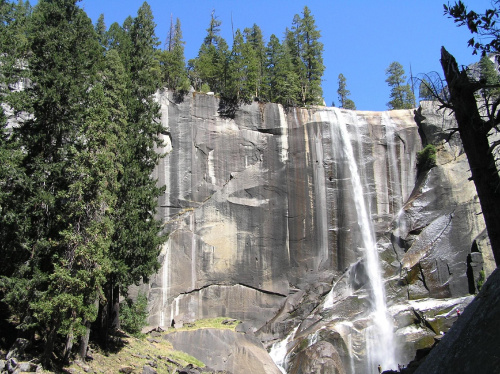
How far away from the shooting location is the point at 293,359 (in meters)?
28.0

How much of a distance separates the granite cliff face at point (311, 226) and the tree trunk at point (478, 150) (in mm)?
23551

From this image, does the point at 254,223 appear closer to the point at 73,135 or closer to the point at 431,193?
the point at 431,193

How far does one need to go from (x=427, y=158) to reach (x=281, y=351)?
19877 mm

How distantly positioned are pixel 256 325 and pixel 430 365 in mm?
28775

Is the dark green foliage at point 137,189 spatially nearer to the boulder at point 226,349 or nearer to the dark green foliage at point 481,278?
the boulder at point 226,349

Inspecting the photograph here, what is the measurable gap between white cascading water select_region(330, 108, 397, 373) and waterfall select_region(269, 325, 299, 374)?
4.97 meters

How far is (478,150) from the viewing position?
6.81 metres

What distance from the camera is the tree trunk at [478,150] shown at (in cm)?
652

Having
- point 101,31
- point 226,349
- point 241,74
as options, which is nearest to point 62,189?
point 226,349

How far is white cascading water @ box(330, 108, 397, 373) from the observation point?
2911cm

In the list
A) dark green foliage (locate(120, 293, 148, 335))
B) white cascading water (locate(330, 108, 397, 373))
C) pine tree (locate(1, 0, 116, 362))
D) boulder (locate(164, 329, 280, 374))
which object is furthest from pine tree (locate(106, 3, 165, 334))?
white cascading water (locate(330, 108, 397, 373))

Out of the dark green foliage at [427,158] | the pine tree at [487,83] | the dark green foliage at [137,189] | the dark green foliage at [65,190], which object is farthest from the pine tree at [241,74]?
the pine tree at [487,83]

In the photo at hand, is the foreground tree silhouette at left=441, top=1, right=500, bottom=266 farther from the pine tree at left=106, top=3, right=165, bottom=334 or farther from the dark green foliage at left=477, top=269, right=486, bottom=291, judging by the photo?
the dark green foliage at left=477, top=269, right=486, bottom=291

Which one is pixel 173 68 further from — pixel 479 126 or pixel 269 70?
pixel 479 126
